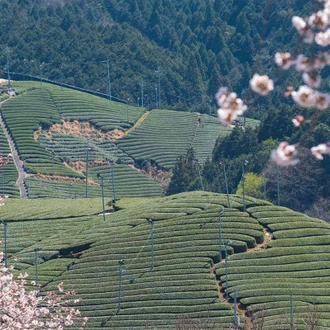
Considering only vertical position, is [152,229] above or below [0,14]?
above

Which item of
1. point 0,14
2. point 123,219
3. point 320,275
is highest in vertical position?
point 320,275

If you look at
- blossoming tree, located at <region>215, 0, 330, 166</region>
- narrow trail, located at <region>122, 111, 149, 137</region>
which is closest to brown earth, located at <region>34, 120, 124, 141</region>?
narrow trail, located at <region>122, 111, 149, 137</region>

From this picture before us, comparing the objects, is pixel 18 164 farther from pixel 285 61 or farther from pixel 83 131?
pixel 285 61

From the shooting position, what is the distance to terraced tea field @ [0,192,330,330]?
2269 inches

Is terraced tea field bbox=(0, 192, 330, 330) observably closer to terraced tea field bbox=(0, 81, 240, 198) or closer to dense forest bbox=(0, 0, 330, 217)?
terraced tea field bbox=(0, 81, 240, 198)

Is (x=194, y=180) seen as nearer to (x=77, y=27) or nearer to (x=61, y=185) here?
(x=61, y=185)

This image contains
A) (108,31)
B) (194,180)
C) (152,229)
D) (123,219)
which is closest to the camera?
(152,229)

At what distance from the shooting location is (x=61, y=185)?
115 metres

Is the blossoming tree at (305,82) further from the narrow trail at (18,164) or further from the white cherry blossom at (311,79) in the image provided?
the narrow trail at (18,164)

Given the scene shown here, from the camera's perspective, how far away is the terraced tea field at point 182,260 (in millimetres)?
57625

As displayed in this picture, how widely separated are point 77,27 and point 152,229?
361 ft

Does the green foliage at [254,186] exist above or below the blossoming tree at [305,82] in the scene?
below

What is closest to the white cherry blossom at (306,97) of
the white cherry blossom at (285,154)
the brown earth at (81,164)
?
the white cherry blossom at (285,154)

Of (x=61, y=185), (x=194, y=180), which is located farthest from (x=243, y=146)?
(x=61, y=185)
